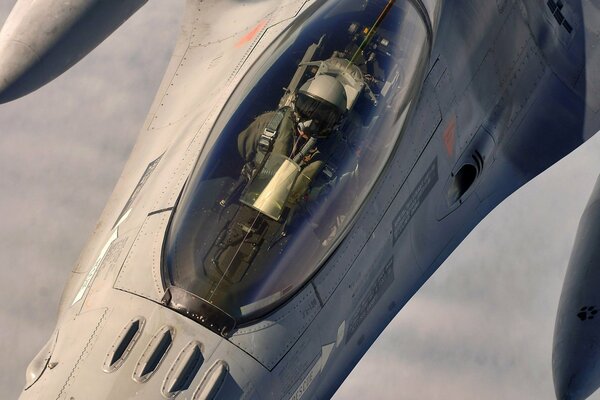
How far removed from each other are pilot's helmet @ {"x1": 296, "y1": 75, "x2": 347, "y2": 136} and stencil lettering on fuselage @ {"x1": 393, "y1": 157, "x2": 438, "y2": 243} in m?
0.98

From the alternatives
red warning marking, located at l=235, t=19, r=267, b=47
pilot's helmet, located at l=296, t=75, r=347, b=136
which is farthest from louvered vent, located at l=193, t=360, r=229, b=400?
red warning marking, located at l=235, t=19, r=267, b=47

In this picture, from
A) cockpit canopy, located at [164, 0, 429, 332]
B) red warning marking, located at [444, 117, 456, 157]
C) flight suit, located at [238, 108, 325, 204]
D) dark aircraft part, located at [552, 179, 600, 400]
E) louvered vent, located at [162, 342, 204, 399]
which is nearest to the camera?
louvered vent, located at [162, 342, 204, 399]

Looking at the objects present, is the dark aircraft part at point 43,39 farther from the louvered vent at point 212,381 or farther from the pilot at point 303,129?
the louvered vent at point 212,381

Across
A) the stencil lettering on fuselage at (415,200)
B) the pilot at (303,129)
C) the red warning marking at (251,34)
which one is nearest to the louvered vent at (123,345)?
the pilot at (303,129)

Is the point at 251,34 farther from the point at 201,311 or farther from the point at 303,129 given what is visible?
the point at 201,311

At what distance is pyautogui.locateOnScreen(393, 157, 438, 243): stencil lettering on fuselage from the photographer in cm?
548

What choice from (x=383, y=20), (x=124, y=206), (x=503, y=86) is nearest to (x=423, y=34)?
(x=383, y=20)

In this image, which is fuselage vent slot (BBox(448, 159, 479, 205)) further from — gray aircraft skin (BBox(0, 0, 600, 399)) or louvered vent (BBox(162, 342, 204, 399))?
louvered vent (BBox(162, 342, 204, 399))

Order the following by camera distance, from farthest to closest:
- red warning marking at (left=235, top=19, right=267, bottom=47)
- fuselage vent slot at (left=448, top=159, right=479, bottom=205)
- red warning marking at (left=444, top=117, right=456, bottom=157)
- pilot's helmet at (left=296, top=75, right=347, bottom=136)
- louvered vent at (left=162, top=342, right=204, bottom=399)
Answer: red warning marking at (left=235, top=19, right=267, bottom=47) → fuselage vent slot at (left=448, top=159, right=479, bottom=205) → red warning marking at (left=444, top=117, right=456, bottom=157) → pilot's helmet at (left=296, top=75, right=347, bottom=136) → louvered vent at (left=162, top=342, right=204, bottom=399)

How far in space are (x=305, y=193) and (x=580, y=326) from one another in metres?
2.55

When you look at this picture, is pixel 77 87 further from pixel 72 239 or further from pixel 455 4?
pixel 455 4

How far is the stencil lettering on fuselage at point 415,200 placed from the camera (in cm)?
548

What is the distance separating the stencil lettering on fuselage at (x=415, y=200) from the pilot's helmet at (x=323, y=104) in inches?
38.7

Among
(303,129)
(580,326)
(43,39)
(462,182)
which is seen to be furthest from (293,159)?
(43,39)
